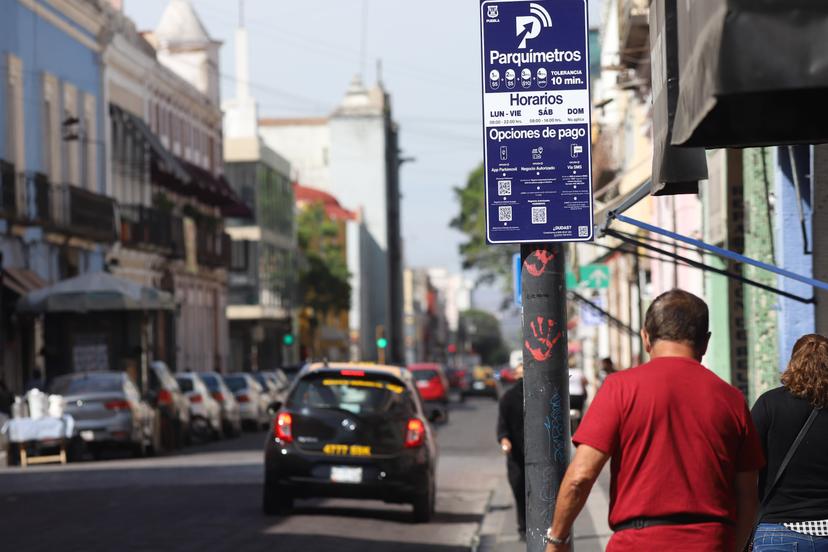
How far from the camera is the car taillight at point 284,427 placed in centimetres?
1844

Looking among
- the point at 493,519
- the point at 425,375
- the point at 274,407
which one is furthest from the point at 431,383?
the point at 493,519

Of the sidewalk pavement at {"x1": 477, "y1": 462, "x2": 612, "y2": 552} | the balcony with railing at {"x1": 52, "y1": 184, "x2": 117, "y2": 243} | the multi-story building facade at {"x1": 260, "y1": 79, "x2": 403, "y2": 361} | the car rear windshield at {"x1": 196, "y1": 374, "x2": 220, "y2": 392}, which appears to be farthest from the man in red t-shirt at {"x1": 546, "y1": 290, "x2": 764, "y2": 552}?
the multi-story building facade at {"x1": 260, "y1": 79, "x2": 403, "y2": 361}

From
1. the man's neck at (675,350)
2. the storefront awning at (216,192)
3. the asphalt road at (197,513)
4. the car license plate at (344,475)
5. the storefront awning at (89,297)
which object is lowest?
the asphalt road at (197,513)

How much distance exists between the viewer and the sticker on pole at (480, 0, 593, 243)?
26.1ft

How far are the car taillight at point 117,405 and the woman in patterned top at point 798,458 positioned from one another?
22.6 metres

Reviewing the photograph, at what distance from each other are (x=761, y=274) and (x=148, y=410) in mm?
17068

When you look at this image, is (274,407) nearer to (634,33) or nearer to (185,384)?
(634,33)

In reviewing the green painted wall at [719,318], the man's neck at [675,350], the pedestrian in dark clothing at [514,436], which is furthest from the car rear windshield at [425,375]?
the man's neck at [675,350]

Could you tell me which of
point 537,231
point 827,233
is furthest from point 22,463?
point 537,231

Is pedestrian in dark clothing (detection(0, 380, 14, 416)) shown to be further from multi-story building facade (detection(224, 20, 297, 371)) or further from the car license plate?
multi-story building facade (detection(224, 20, 297, 371))

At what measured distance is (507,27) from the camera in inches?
318

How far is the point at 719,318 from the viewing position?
75.2ft

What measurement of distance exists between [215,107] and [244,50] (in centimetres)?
1836

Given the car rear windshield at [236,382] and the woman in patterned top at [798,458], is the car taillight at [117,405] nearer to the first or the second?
the car rear windshield at [236,382]
